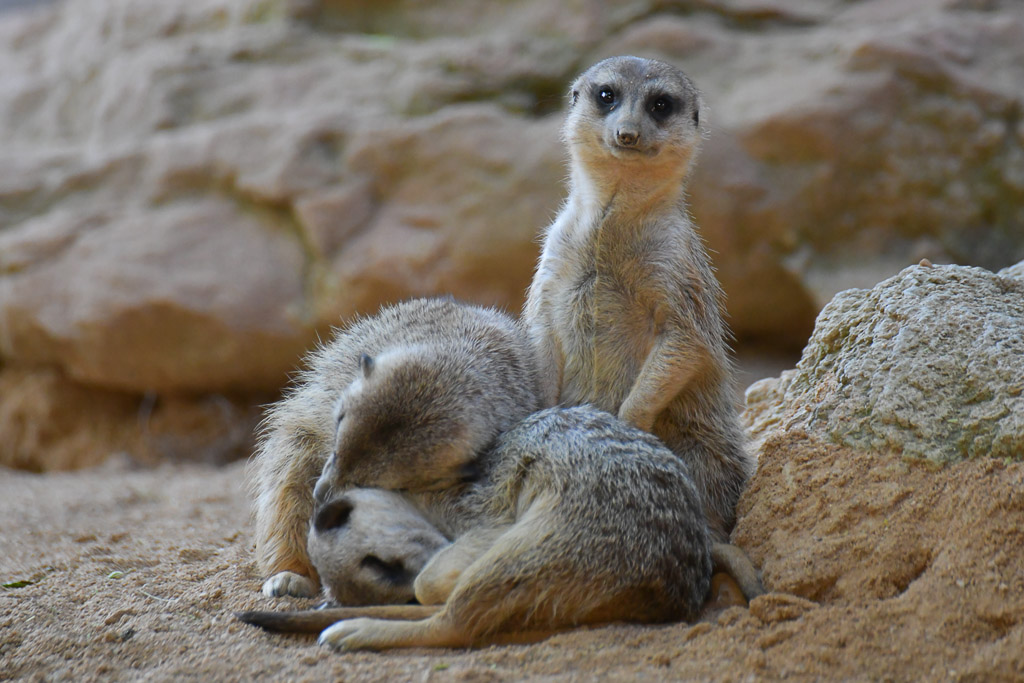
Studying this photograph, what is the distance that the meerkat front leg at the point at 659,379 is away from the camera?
2893mm

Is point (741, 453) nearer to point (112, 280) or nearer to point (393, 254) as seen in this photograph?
point (393, 254)

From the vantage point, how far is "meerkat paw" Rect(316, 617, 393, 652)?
2.21m

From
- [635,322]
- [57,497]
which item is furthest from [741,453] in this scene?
[57,497]

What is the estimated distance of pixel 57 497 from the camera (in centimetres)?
492

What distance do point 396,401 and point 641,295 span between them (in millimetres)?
986

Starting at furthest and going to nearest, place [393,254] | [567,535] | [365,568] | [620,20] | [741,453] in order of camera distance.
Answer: [620,20]
[393,254]
[741,453]
[365,568]
[567,535]

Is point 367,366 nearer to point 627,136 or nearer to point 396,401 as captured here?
point 396,401

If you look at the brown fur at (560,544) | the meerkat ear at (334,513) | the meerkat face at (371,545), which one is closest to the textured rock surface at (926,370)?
the brown fur at (560,544)

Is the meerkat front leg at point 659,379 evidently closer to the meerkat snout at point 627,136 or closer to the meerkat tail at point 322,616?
the meerkat snout at point 627,136

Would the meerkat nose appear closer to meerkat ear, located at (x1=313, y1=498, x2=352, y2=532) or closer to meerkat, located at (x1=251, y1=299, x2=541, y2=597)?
meerkat, located at (x1=251, y1=299, x2=541, y2=597)

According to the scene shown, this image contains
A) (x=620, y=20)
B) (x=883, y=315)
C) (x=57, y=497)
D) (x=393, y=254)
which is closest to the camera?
(x=883, y=315)

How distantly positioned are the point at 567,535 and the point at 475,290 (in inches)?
175

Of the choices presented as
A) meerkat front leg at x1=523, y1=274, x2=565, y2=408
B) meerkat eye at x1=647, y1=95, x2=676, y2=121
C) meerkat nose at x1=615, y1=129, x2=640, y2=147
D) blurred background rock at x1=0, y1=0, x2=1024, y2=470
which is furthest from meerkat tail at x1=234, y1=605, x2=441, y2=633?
blurred background rock at x1=0, y1=0, x2=1024, y2=470

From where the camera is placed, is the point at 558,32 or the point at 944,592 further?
the point at 558,32
